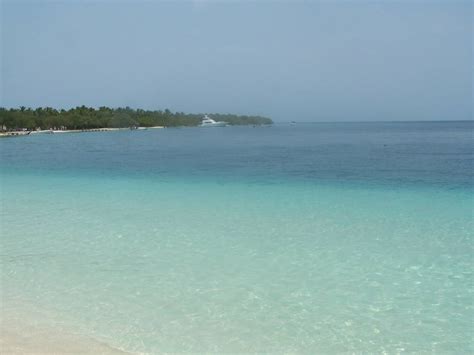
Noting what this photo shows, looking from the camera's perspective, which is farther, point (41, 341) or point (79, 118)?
point (79, 118)

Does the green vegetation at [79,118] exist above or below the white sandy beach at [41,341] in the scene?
above

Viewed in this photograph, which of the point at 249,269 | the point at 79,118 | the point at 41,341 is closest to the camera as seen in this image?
the point at 41,341

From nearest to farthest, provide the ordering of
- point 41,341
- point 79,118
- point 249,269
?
point 41,341
point 249,269
point 79,118

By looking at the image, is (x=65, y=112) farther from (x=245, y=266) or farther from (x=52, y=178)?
(x=245, y=266)

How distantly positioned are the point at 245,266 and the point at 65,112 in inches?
4848

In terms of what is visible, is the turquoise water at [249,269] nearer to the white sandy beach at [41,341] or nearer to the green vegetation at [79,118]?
the white sandy beach at [41,341]

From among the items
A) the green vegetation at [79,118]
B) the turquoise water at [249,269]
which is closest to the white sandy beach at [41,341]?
the turquoise water at [249,269]

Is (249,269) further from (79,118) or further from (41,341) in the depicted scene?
(79,118)

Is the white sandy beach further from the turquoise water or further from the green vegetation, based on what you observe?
the green vegetation

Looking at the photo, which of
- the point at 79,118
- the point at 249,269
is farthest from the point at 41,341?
the point at 79,118

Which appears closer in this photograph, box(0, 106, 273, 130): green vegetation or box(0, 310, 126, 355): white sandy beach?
box(0, 310, 126, 355): white sandy beach

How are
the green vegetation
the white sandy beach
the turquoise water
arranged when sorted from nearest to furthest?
1. the white sandy beach
2. the turquoise water
3. the green vegetation

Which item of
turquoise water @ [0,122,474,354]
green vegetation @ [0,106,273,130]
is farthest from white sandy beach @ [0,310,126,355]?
green vegetation @ [0,106,273,130]

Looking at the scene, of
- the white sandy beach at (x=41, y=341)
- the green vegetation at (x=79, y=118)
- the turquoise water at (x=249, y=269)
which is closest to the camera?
the white sandy beach at (x=41, y=341)
